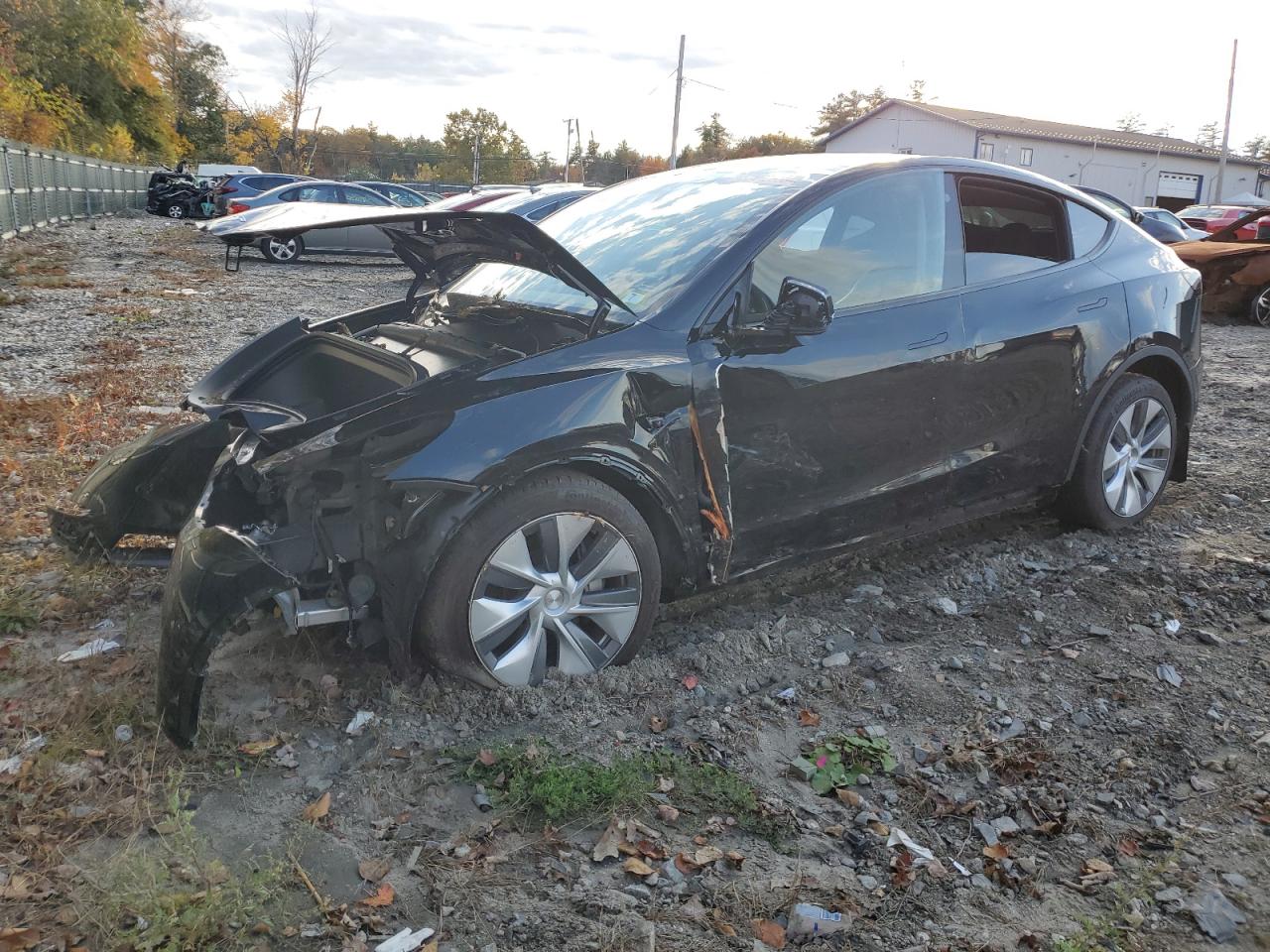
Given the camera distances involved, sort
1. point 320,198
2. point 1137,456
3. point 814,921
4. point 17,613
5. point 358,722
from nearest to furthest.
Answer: point 814,921, point 358,722, point 17,613, point 1137,456, point 320,198

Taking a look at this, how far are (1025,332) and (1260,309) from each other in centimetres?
1030

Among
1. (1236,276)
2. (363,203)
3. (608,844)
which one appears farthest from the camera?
(363,203)

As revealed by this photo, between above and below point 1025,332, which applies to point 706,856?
below

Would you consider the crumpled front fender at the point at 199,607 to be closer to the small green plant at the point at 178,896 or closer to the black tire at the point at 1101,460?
the small green plant at the point at 178,896

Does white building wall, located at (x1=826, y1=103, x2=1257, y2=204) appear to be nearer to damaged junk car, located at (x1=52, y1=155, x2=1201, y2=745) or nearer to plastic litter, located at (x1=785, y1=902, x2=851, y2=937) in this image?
damaged junk car, located at (x1=52, y1=155, x2=1201, y2=745)

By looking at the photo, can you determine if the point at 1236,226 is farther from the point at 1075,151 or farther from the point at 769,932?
the point at 1075,151

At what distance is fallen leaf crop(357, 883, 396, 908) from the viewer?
246cm

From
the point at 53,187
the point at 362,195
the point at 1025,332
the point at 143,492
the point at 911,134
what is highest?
the point at 911,134

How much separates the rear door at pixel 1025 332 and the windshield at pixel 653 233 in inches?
33.7

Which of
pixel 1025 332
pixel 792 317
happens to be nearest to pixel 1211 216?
pixel 1025 332

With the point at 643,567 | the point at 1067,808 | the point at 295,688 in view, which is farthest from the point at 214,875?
the point at 1067,808

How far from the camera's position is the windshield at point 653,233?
12.2 ft

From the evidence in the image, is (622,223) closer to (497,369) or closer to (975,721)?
(497,369)

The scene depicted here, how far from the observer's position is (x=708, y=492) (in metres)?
3.53
